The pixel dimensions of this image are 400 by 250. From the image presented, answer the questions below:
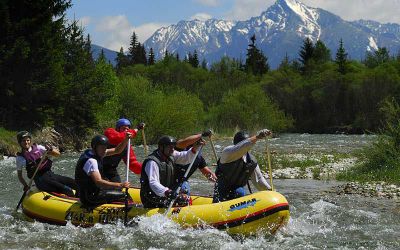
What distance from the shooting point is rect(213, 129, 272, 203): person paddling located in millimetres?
9070

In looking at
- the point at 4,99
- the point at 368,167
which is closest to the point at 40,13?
the point at 4,99

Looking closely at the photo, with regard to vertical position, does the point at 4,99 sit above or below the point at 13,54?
below

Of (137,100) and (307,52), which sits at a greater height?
(307,52)

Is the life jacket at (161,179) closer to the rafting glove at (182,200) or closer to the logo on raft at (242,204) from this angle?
the rafting glove at (182,200)

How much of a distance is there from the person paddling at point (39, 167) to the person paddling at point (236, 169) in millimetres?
3579

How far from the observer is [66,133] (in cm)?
3325

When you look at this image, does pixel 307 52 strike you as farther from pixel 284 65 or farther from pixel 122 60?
pixel 122 60

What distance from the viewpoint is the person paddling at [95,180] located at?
954 centimetres

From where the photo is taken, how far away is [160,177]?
31.5ft

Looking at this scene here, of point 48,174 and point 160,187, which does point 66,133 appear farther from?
point 160,187

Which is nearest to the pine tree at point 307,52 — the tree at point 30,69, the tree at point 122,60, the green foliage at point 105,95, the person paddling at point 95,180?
the tree at point 122,60

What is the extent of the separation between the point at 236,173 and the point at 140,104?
105 ft

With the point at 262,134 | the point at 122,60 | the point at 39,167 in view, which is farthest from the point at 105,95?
the point at 122,60

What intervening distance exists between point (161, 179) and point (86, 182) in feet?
4.56
